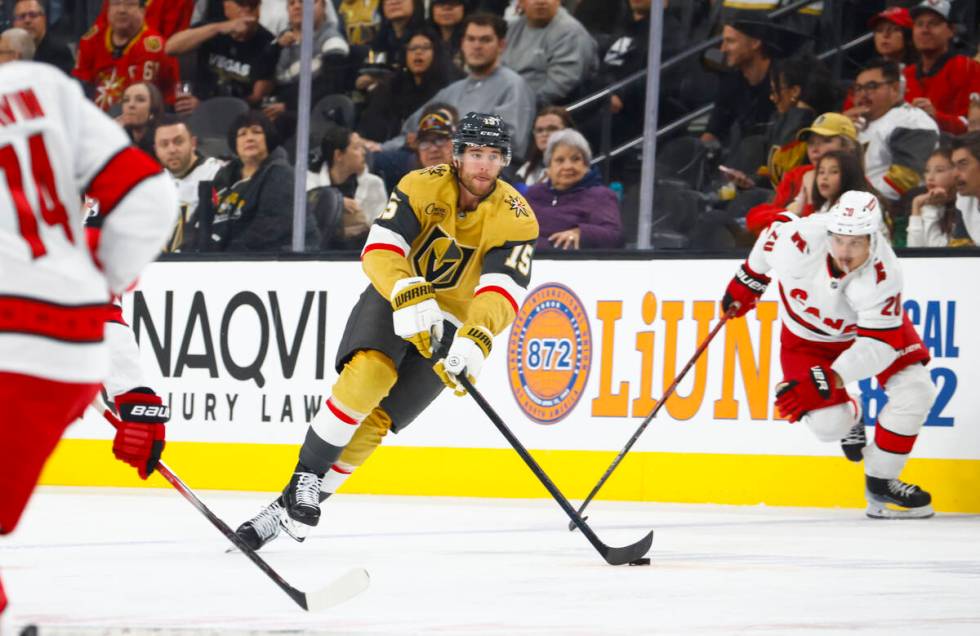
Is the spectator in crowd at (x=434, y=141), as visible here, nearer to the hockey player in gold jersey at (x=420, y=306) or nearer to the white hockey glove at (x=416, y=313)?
the hockey player in gold jersey at (x=420, y=306)

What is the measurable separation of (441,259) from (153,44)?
3.95 meters

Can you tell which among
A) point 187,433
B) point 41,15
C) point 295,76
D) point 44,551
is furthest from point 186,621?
point 41,15

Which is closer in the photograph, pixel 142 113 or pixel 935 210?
pixel 935 210

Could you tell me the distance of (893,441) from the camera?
605 centimetres

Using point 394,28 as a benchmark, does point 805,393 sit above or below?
below

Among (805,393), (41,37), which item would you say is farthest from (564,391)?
(41,37)

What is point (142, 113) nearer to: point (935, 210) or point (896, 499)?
point (935, 210)

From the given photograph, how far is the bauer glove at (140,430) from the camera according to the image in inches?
145

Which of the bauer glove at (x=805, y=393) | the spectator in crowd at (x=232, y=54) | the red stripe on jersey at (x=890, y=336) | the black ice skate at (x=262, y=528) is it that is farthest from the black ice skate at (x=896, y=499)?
the spectator in crowd at (x=232, y=54)

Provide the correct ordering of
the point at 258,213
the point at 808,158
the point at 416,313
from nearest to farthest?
the point at 416,313, the point at 808,158, the point at 258,213

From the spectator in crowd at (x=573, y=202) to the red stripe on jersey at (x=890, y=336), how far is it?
4.01ft

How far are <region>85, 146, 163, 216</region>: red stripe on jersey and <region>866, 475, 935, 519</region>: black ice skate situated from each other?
430 cm

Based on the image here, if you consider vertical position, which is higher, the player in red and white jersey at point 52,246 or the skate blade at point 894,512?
the player in red and white jersey at point 52,246

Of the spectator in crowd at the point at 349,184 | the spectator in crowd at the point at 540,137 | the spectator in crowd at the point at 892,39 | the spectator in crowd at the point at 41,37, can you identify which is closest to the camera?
the spectator in crowd at the point at 892,39
